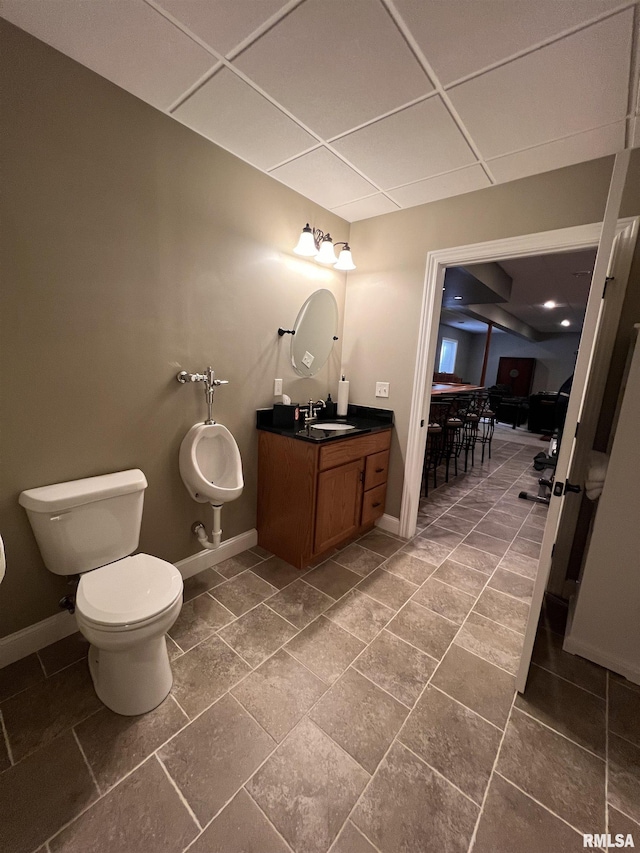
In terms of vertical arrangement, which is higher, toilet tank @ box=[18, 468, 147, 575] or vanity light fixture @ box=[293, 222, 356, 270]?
vanity light fixture @ box=[293, 222, 356, 270]

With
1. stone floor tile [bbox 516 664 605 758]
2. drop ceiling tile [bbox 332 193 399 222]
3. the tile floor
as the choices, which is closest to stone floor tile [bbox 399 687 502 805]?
the tile floor

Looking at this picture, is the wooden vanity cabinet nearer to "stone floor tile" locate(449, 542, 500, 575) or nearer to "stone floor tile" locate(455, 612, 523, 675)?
"stone floor tile" locate(449, 542, 500, 575)

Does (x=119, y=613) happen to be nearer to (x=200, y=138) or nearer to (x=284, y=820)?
(x=284, y=820)

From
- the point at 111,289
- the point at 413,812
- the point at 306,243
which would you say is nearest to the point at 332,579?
the point at 413,812

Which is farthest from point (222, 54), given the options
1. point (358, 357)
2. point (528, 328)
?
point (528, 328)

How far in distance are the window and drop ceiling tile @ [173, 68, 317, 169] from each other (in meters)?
8.58

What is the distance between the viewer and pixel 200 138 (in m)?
1.74

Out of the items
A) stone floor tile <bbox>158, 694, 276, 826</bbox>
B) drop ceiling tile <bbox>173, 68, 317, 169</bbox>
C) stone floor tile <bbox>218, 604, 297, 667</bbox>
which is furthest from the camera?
stone floor tile <bbox>218, 604, 297, 667</bbox>

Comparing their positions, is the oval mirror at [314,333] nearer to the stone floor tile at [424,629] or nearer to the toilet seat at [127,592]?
the toilet seat at [127,592]

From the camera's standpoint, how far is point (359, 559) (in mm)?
2355

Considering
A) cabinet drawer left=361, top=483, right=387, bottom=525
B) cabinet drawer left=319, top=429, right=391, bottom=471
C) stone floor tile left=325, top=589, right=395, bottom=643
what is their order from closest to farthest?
stone floor tile left=325, top=589, right=395, bottom=643
cabinet drawer left=319, top=429, right=391, bottom=471
cabinet drawer left=361, top=483, right=387, bottom=525

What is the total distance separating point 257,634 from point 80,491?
106 cm

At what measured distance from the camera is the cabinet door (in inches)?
83.4

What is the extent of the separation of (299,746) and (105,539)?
1.12m
